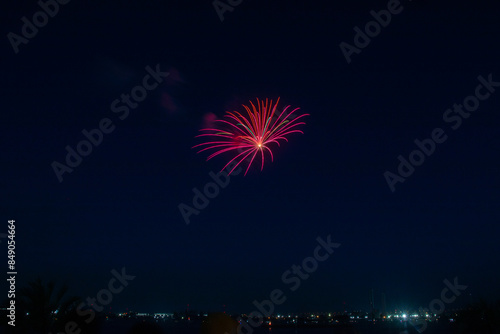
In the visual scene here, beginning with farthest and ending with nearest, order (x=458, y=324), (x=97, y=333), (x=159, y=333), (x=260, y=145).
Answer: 1. (x=458, y=324)
2. (x=260, y=145)
3. (x=97, y=333)
4. (x=159, y=333)

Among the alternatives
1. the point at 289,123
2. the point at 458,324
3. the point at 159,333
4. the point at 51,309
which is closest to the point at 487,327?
the point at 458,324

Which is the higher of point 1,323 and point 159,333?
point 1,323

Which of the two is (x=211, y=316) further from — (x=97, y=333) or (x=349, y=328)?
(x=97, y=333)

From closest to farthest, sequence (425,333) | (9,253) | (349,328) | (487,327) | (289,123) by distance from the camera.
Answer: (349,328) → (9,253) → (289,123) → (487,327) → (425,333)

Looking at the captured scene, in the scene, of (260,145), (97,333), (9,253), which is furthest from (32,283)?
(260,145)

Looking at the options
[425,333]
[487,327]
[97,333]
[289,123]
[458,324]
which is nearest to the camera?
[97,333]

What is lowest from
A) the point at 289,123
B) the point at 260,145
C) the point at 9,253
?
the point at 9,253

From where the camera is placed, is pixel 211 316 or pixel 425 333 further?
pixel 425 333

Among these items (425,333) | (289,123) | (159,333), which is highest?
(425,333)

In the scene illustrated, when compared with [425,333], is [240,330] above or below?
below

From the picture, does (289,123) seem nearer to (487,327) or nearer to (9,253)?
(9,253)
